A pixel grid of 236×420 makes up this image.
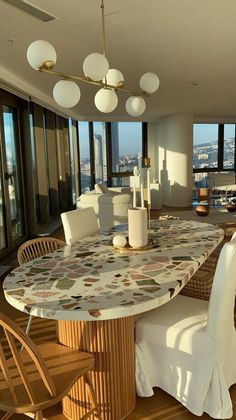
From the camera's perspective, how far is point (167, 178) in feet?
30.2

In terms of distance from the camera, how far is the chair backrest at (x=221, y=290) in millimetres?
1650

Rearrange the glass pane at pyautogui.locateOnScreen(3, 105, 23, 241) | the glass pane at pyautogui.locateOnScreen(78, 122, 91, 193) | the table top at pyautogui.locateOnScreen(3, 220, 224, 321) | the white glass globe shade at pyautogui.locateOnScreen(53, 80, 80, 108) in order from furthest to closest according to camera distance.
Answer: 1. the glass pane at pyautogui.locateOnScreen(78, 122, 91, 193)
2. the glass pane at pyautogui.locateOnScreen(3, 105, 23, 241)
3. the white glass globe shade at pyautogui.locateOnScreen(53, 80, 80, 108)
4. the table top at pyautogui.locateOnScreen(3, 220, 224, 321)

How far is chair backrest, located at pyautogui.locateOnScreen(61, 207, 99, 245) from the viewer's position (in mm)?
2709

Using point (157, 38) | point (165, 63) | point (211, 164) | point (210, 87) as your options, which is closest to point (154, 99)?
point (210, 87)

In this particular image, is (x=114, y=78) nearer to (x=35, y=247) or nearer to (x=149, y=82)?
(x=149, y=82)

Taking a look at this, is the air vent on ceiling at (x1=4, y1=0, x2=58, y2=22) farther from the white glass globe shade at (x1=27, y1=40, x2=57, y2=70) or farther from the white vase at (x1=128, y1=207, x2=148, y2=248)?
the white vase at (x1=128, y1=207, x2=148, y2=248)

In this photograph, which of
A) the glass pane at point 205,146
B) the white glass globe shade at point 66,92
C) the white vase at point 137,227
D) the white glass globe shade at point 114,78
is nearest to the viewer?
the white glass globe shade at point 66,92

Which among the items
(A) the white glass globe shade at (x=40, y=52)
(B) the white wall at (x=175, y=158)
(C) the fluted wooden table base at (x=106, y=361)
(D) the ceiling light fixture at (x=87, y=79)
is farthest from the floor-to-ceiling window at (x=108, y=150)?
(C) the fluted wooden table base at (x=106, y=361)

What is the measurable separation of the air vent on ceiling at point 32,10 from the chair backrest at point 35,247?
1.65 metres

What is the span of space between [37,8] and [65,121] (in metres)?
5.89

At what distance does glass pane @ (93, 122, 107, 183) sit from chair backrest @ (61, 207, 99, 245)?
6753 mm

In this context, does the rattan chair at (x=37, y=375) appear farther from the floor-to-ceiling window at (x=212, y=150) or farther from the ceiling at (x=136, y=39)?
the floor-to-ceiling window at (x=212, y=150)

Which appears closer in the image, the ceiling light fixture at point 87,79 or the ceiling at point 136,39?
the ceiling light fixture at point 87,79

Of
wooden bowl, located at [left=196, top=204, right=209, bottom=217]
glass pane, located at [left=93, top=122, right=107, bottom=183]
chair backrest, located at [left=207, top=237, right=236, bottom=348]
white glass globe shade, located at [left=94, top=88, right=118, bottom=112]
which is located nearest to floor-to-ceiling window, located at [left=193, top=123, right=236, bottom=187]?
glass pane, located at [left=93, top=122, right=107, bottom=183]
